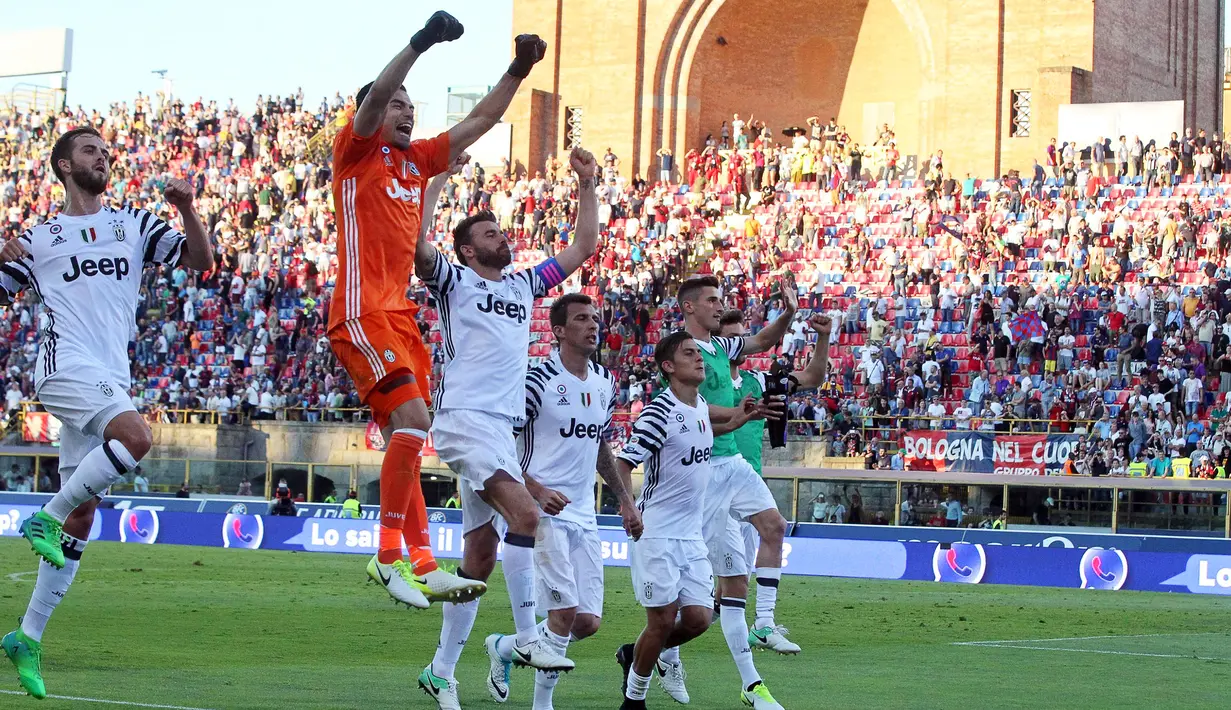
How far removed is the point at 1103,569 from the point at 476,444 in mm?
18008

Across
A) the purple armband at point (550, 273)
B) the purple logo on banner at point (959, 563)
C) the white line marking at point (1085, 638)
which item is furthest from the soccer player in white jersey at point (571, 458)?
the purple logo on banner at point (959, 563)

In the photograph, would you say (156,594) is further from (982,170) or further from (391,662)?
(982,170)

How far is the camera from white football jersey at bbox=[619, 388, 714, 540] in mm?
10906

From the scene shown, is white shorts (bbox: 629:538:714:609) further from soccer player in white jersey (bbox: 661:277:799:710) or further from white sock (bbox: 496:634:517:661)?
white sock (bbox: 496:634:517:661)

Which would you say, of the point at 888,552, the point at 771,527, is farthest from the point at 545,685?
the point at 888,552

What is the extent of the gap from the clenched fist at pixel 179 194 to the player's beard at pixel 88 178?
53cm

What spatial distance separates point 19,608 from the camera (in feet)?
53.0

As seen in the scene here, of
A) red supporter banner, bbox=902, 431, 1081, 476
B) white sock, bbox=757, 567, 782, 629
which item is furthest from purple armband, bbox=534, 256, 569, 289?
red supporter banner, bbox=902, 431, 1081, 476

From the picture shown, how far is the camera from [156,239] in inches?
404

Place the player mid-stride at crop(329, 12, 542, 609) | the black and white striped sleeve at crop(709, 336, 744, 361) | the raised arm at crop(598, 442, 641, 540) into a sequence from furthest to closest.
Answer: the black and white striped sleeve at crop(709, 336, 744, 361)
the raised arm at crop(598, 442, 641, 540)
the player mid-stride at crop(329, 12, 542, 609)

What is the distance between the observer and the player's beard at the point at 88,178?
10000mm

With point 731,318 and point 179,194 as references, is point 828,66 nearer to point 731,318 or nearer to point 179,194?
point 731,318

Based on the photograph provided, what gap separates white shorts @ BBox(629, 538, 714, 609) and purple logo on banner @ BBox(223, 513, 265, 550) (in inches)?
878

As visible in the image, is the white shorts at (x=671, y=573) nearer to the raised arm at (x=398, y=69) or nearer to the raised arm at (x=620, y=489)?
the raised arm at (x=620, y=489)
